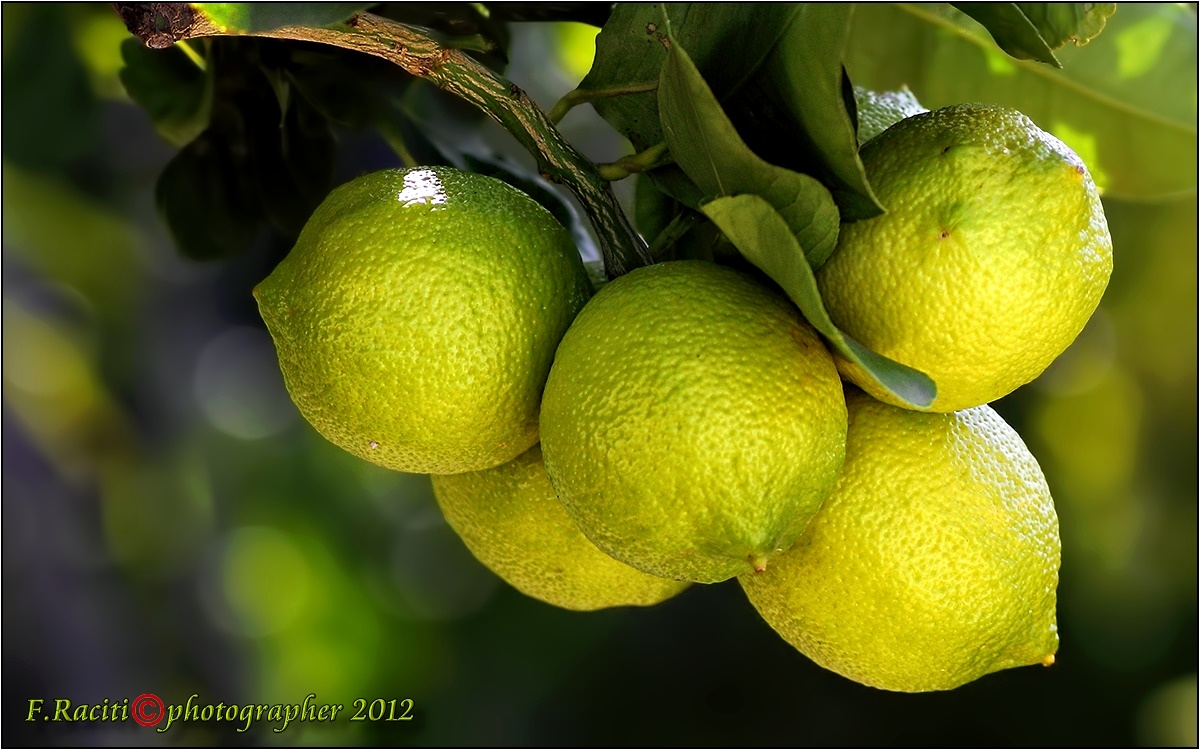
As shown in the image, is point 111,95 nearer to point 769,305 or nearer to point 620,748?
point 769,305

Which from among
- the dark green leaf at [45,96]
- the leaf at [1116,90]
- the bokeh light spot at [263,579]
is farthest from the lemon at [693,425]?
the bokeh light spot at [263,579]

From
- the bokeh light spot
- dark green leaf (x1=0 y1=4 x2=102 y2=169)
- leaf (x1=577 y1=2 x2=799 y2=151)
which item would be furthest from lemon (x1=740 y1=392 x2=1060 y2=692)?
the bokeh light spot

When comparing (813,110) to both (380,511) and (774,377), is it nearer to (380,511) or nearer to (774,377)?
(774,377)

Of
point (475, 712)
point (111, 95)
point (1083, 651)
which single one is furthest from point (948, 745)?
point (111, 95)

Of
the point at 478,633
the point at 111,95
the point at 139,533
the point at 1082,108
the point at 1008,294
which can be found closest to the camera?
the point at 1008,294

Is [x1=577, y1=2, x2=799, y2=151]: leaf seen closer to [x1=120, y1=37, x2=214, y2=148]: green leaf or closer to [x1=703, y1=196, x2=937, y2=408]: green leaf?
[x1=703, y1=196, x2=937, y2=408]: green leaf
